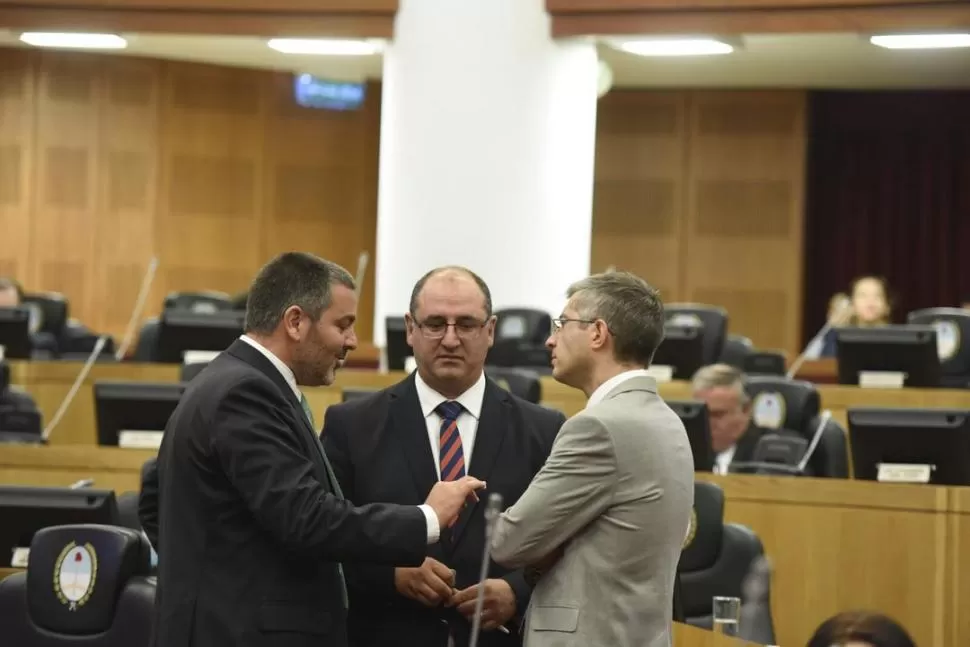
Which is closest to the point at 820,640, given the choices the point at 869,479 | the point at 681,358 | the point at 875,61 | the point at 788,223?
the point at 869,479

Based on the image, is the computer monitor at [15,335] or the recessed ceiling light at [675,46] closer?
the computer monitor at [15,335]

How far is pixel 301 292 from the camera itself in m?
3.16

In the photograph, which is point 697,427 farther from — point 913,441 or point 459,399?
point 459,399

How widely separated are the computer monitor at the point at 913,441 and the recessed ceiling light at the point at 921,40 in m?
4.78

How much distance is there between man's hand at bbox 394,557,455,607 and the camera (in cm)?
331

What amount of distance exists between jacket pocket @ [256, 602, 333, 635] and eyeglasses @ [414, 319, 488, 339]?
73 cm

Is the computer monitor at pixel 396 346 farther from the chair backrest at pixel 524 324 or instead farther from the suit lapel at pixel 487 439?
the suit lapel at pixel 487 439

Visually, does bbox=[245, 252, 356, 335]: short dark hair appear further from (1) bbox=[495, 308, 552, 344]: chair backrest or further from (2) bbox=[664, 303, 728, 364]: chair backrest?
(1) bbox=[495, 308, 552, 344]: chair backrest

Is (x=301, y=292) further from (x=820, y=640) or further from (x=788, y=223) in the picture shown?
(x=788, y=223)

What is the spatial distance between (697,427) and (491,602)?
9.47ft

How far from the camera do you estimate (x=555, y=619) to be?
3051 mm

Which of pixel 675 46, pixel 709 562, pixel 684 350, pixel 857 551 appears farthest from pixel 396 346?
pixel 709 562

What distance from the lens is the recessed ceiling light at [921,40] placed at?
32.9ft

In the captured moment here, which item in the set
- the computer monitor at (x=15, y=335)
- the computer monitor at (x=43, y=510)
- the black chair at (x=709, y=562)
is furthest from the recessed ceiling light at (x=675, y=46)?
the computer monitor at (x=43, y=510)
